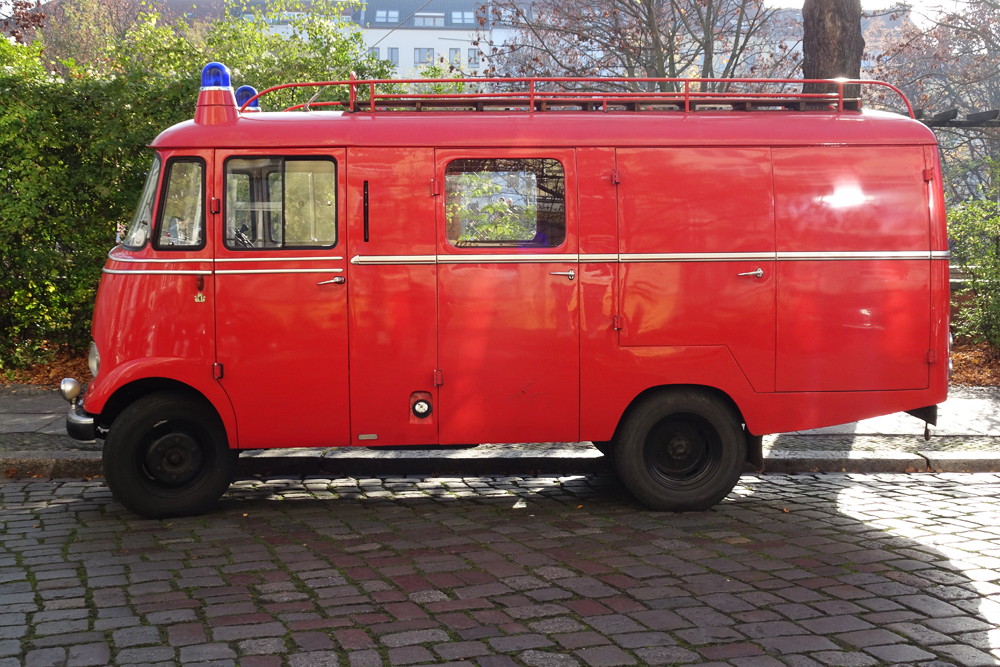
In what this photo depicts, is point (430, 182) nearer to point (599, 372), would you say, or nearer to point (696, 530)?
point (599, 372)

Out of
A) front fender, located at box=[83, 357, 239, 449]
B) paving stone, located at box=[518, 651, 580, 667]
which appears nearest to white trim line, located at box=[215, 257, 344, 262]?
front fender, located at box=[83, 357, 239, 449]

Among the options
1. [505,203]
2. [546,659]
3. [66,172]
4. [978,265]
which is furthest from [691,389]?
[66,172]

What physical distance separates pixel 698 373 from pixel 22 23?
1903 cm

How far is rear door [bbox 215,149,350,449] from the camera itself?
6.38m

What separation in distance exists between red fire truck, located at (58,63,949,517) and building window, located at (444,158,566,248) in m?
0.01

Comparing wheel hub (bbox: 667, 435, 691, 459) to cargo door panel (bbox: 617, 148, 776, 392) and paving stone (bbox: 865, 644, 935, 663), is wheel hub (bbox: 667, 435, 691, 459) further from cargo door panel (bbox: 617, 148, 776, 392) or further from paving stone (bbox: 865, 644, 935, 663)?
paving stone (bbox: 865, 644, 935, 663)

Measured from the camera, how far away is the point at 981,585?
5.07 m

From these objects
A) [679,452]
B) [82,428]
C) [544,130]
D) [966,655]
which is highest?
[544,130]

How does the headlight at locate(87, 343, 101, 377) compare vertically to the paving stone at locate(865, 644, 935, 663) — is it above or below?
above

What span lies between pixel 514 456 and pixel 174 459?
108 inches

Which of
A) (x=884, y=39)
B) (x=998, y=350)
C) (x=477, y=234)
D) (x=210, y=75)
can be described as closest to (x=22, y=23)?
(x=210, y=75)

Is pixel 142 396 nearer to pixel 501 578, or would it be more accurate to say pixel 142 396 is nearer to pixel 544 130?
pixel 501 578

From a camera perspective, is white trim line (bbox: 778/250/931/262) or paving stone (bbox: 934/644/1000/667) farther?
white trim line (bbox: 778/250/931/262)

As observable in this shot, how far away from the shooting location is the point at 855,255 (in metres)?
6.57
